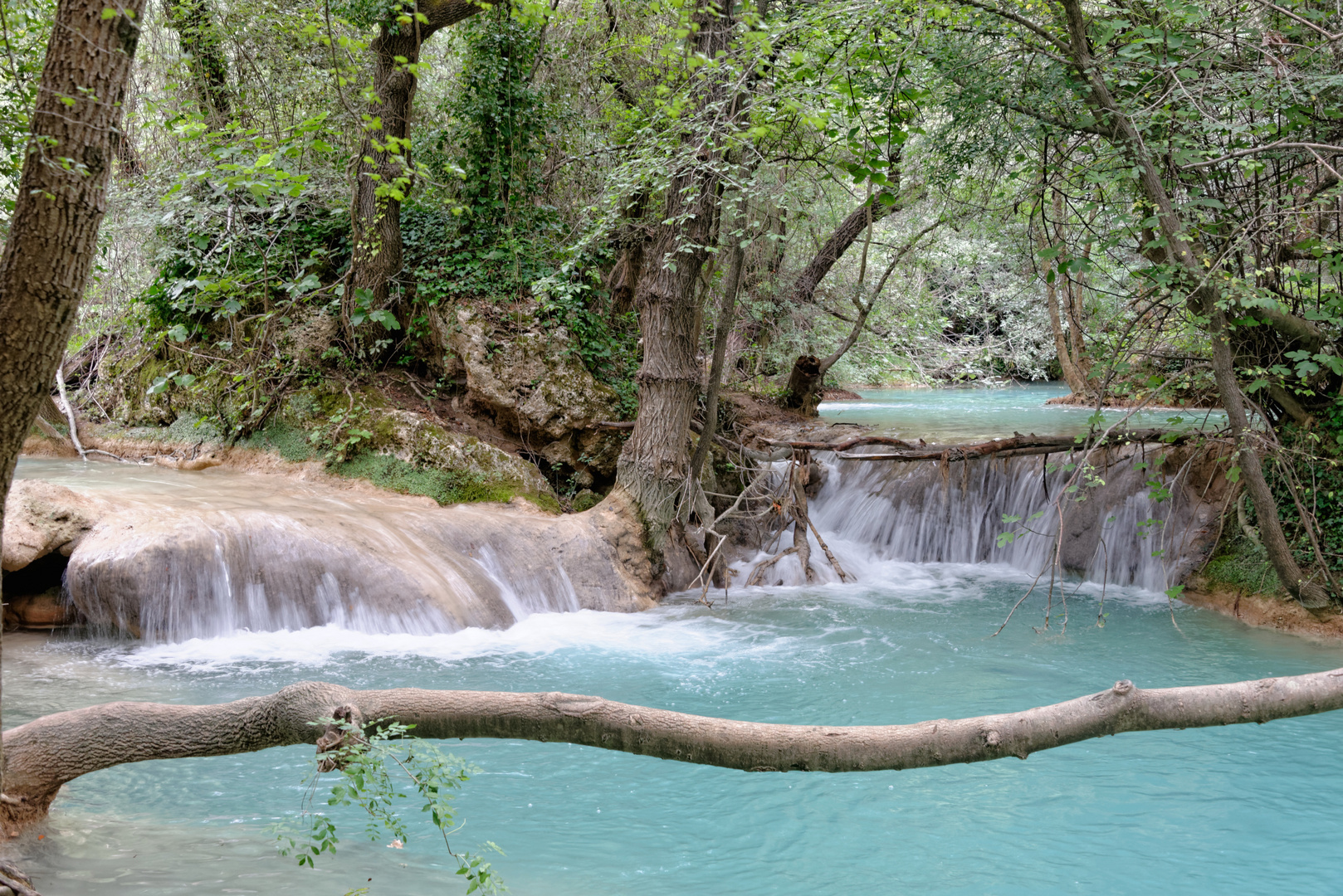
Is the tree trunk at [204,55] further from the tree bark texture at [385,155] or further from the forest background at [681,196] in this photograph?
the tree bark texture at [385,155]

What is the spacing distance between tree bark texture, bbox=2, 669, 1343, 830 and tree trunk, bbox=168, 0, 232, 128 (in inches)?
330

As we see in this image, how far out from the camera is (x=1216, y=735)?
6176mm

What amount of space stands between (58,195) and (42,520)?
219 inches

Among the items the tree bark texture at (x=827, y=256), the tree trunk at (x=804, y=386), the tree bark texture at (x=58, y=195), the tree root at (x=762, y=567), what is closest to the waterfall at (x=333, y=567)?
the tree root at (x=762, y=567)

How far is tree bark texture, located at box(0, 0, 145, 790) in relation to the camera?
258 centimetres

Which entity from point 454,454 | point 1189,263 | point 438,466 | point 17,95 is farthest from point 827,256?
point 17,95

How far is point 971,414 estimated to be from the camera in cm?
1958

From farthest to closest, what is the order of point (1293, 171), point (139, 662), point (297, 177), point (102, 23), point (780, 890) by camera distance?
point (1293, 171), point (139, 662), point (297, 177), point (780, 890), point (102, 23)

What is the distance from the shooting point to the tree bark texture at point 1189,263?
6.79 meters

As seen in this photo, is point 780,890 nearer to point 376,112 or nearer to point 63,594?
point 63,594

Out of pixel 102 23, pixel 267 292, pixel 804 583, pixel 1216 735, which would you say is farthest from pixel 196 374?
pixel 1216 735

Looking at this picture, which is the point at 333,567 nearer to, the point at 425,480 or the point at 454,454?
the point at 425,480

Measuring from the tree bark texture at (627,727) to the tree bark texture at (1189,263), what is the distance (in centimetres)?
445

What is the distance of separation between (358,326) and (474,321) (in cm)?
149
